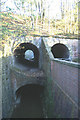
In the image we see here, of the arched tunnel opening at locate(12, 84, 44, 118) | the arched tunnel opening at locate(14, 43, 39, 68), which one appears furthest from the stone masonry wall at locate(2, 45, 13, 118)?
the arched tunnel opening at locate(14, 43, 39, 68)

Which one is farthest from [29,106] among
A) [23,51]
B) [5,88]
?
[23,51]

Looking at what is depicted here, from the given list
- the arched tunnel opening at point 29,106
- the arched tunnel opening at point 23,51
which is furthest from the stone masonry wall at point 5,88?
the arched tunnel opening at point 23,51

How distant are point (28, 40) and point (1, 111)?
618 cm

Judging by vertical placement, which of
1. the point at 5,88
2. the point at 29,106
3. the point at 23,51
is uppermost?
the point at 23,51

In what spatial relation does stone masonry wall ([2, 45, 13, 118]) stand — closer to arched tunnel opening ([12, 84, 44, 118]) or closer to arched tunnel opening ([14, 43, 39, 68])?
arched tunnel opening ([12, 84, 44, 118])

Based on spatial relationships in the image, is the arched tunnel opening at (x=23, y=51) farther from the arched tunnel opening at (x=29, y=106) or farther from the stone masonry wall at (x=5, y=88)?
the arched tunnel opening at (x=29, y=106)

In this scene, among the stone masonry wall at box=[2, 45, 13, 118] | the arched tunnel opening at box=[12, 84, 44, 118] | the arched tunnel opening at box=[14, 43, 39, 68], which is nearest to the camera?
the stone masonry wall at box=[2, 45, 13, 118]

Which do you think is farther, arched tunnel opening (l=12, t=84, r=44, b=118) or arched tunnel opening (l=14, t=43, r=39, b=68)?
arched tunnel opening (l=14, t=43, r=39, b=68)

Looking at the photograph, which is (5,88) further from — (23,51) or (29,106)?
(23,51)

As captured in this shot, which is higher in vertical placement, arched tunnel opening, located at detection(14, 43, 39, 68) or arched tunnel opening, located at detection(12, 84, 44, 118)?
arched tunnel opening, located at detection(14, 43, 39, 68)

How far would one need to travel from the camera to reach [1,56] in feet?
20.8

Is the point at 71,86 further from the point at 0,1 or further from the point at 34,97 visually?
the point at 34,97

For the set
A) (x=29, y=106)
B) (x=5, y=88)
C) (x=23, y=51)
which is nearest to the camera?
(x=5, y=88)

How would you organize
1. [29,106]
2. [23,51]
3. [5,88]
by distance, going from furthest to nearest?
[23,51]
[29,106]
[5,88]
